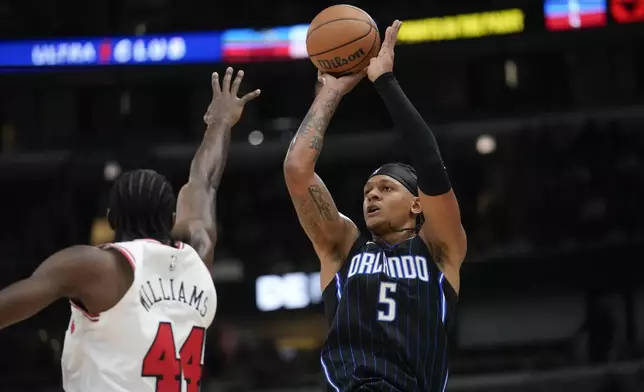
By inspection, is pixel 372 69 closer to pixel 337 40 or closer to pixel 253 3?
pixel 337 40

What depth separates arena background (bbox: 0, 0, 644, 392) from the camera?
12477 mm

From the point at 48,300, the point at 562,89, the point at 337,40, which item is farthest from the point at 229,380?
the point at 48,300

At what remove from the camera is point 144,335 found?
3.42 m

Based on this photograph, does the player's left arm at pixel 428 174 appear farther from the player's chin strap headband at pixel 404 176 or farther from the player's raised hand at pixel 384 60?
the player's chin strap headband at pixel 404 176

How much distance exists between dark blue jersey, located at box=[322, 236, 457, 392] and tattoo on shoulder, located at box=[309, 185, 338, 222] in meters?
0.24

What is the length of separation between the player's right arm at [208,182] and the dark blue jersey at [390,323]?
620 mm

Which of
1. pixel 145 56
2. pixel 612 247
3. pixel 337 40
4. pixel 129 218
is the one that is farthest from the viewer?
pixel 612 247

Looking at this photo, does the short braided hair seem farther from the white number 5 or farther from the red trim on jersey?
the white number 5

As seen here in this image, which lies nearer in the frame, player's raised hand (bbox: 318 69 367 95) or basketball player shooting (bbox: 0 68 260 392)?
basketball player shooting (bbox: 0 68 260 392)

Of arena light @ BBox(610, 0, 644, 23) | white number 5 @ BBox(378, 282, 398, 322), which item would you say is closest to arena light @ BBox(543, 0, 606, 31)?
arena light @ BBox(610, 0, 644, 23)

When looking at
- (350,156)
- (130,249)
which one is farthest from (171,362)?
(350,156)

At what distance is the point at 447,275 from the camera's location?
421 cm

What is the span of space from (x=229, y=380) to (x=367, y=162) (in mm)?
5210

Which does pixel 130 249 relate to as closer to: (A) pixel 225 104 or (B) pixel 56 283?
(B) pixel 56 283
